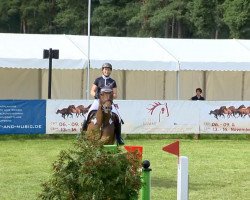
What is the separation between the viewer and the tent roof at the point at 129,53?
953 inches

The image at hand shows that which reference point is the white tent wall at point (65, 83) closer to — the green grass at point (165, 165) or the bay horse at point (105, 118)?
the green grass at point (165, 165)

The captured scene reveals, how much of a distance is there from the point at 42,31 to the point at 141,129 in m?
66.9

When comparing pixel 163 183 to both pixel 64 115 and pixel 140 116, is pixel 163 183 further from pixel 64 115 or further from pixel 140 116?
pixel 140 116

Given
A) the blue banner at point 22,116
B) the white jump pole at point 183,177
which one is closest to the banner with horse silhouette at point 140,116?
the blue banner at point 22,116

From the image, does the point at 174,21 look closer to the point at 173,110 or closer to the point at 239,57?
the point at 239,57

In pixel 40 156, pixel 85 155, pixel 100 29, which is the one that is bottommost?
pixel 40 156

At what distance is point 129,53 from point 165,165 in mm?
10928

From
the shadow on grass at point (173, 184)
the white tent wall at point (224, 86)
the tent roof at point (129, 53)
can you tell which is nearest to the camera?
the shadow on grass at point (173, 184)

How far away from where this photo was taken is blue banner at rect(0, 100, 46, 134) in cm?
2153

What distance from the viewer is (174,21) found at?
248ft

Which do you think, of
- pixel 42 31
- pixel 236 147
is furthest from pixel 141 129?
pixel 42 31

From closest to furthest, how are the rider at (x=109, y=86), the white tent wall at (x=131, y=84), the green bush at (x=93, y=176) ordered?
the green bush at (x=93, y=176) → the rider at (x=109, y=86) → the white tent wall at (x=131, y=84)

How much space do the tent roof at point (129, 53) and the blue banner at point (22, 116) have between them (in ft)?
7.72

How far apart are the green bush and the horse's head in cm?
400
